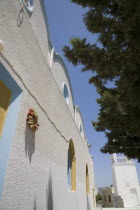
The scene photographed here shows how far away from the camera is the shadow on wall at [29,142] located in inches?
92.7

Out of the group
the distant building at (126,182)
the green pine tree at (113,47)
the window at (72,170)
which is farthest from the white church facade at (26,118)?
the distant building at (126,182)

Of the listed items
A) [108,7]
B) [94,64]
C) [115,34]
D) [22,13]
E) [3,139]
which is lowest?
[3,139]

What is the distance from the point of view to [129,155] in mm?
8125

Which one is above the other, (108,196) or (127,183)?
(127,183)

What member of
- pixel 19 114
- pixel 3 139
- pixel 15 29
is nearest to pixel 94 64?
pixel 15 29

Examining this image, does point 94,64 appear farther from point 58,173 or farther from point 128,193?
point 128,193

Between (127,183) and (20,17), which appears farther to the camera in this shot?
(127,183)

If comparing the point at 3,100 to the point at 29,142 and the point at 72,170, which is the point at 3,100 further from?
the point at 72,170

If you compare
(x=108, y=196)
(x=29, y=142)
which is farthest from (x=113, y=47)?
(x=108, y=196)

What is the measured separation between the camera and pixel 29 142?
2439 mm

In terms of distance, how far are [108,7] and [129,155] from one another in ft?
24.3

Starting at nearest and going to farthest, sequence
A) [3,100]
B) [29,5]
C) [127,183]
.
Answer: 1. [3,100]
2. [29,5]
3. [127,183]

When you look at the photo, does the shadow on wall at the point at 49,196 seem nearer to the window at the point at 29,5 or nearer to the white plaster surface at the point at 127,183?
the window at the point at 29,5

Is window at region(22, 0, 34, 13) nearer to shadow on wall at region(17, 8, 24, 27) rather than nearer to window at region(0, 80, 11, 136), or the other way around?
shadow on wall at region(17, 8, 24, 27)
